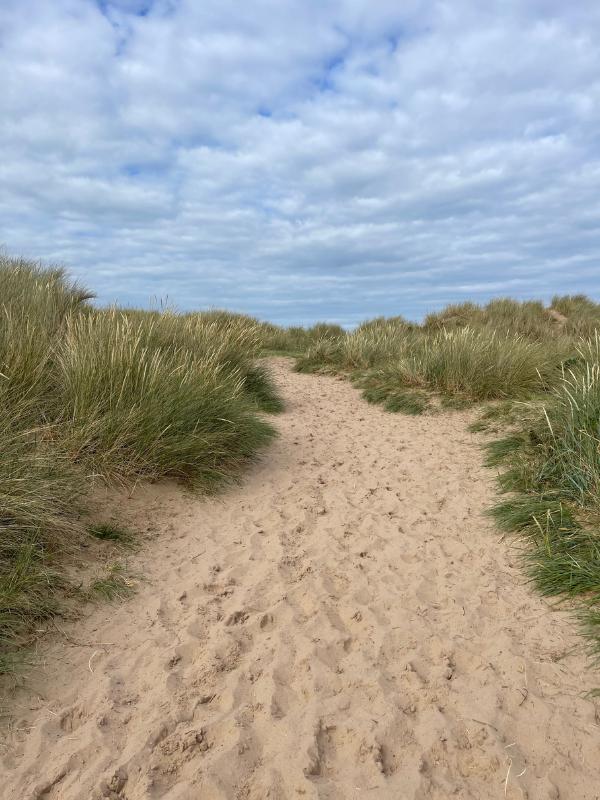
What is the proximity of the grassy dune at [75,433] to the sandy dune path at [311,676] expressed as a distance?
1.11ft

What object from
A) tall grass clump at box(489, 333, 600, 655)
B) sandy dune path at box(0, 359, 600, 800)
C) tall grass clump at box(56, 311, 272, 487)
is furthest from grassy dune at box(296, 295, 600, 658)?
tall grass clump at box(56, 311, 272, 487)

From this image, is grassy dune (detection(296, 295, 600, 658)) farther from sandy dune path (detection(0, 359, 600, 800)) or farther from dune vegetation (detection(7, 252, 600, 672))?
sandy dune path (detection(0, 359, 600, 800))

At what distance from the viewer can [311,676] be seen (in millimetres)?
2723

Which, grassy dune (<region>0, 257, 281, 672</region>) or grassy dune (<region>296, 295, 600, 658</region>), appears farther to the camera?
grassy dune (<region>296, 295, 600, 658</region>)

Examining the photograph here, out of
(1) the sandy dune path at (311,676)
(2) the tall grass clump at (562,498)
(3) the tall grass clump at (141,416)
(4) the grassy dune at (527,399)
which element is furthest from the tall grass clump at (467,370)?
(1) the sandy dune path at (311,676)

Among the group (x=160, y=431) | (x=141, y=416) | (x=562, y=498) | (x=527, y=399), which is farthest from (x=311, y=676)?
(x=527, y=399)

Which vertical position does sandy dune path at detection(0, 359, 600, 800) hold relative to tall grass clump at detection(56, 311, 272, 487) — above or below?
below

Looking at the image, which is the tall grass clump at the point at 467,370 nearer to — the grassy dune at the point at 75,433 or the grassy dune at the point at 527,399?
the grassy dune at the point at 527,399

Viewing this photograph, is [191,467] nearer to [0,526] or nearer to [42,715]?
[0,526]

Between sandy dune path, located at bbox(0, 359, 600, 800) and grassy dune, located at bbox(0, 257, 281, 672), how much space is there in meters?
0.34

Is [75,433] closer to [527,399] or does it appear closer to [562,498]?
[562,498]

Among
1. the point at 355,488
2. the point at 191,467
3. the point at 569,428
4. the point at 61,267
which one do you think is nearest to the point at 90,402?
the point at 191,467

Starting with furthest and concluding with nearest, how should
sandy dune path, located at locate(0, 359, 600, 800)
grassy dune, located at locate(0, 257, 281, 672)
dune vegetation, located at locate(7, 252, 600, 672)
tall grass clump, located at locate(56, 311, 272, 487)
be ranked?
tall grass clump, located at locate(56, 311, 272, 487), dune vegetation, located at locate(7, 252, 600, 672), grassy dune, located at locate(0, 257, 281, 672), sandy dune path, located at locate(0, 359, 600, 800)

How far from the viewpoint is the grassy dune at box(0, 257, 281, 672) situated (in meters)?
3.19
